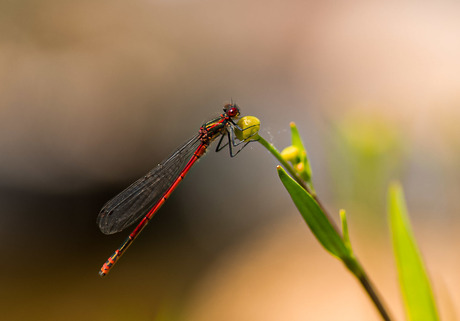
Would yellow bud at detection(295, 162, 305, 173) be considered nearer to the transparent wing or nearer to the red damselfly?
the red damselfly

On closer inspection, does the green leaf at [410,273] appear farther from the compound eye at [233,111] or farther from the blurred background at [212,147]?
the blurred background at [212,147]

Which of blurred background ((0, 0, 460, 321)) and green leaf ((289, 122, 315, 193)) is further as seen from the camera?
blurred background ((0, 0, 460, 321))

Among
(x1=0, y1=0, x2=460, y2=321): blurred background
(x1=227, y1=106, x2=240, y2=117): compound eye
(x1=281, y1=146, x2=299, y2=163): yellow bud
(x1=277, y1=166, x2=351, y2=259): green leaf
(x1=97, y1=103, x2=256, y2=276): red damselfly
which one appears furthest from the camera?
(x1=0, y1=0, x2=460, y2=321): blurred background

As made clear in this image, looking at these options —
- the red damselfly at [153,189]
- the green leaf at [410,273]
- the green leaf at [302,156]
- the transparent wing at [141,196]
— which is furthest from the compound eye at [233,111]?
the green leaf at [410,273]

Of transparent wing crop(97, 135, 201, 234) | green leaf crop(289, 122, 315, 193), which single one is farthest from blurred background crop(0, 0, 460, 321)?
green leaf crop(289, 122, 315, 193)

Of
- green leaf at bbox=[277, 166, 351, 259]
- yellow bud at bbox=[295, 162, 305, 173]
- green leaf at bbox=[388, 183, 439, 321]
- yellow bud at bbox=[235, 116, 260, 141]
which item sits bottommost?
green leaf at bbox=[388, 183, 439, 321]

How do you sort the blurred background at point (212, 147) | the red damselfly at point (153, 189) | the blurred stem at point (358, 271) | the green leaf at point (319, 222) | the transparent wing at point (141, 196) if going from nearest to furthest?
the blurred stem at point (358, 271) < the green leaf at point (319, 222) < the red damselfly at point (153, 189) < the transparent wing at point (141, 196) < the blurred background at point (212, 147)
